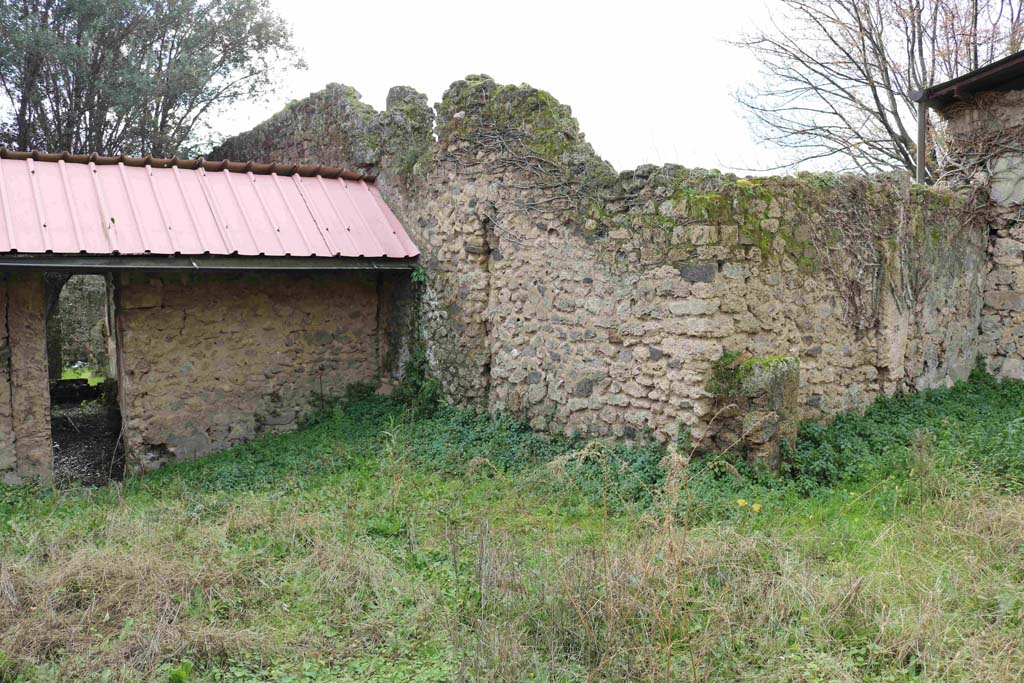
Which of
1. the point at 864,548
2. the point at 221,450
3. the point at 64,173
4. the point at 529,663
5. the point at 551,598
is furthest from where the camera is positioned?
the point at 221,450

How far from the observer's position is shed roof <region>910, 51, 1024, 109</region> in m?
8.15

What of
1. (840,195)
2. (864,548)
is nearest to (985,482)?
(864,548)

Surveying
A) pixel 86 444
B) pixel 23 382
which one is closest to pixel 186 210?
pixel 23 382

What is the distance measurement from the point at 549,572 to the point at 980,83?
7839 mm

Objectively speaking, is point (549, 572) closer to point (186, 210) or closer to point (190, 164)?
point (186, 210)

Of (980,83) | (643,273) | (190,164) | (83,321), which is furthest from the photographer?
(83,321)

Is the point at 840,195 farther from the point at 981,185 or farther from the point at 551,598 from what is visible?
the point at 551,598

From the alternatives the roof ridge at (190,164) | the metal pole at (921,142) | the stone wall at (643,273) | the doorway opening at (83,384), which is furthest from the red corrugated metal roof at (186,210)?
the metal pole at (921,142)

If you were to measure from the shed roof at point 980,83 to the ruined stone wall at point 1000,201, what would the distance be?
4.1 inches

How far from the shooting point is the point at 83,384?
12.9 meters

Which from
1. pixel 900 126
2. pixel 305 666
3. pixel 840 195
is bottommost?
pixel 305 666

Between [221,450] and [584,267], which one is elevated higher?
[584,267]

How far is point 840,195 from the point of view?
6973 mm

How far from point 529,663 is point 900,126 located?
15.5m
